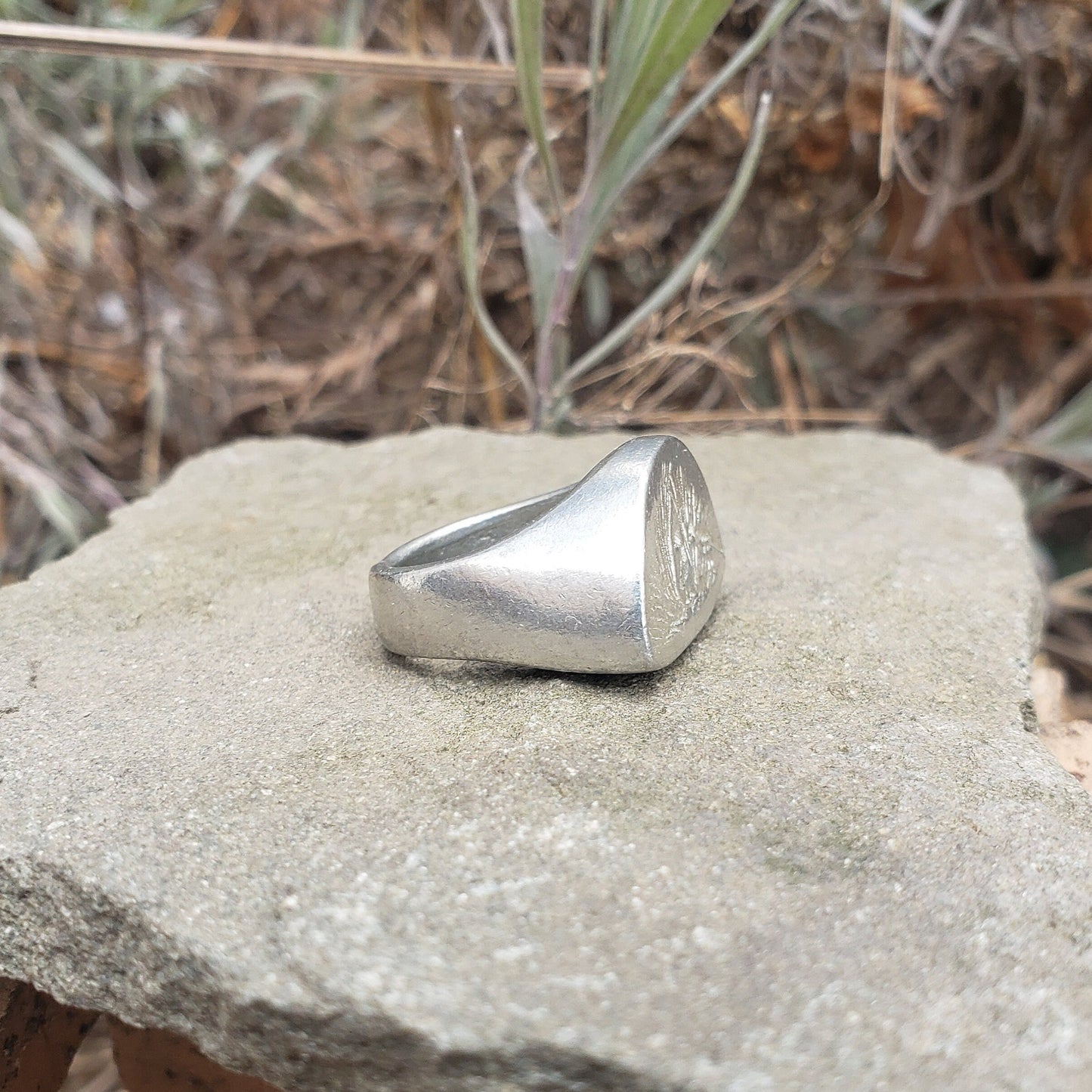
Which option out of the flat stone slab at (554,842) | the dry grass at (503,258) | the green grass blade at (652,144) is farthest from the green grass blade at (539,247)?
the flat stone slab at (554,842)

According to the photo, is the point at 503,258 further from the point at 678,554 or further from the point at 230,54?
the point at 678,554

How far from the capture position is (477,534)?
906 millimetres

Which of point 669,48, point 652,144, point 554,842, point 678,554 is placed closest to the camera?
point 554,842

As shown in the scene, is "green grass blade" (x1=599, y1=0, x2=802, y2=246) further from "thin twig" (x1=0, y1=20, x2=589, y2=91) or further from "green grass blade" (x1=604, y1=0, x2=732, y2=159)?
"thin twig" (x1=0, y1=20, x2=589, y2=91)

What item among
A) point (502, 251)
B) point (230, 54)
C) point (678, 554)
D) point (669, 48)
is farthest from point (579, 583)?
point (502, 251)

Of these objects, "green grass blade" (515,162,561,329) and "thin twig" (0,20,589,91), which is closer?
"thin twig" (0,20,589,91)

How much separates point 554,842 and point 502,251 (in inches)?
53.9

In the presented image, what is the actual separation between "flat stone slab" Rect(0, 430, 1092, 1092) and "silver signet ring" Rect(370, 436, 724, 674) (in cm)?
4

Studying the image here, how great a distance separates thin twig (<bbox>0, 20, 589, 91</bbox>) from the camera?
114 centimetres

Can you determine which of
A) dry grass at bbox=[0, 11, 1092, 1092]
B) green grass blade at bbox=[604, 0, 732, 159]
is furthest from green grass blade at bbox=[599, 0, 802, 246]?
dry grass at bbox=[0, 11, 1092, 1092]

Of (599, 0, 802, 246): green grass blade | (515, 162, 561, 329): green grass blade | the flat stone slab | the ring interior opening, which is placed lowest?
the flat stone slab

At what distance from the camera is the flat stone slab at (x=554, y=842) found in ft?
1.90

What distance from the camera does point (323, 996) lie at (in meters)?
0.60

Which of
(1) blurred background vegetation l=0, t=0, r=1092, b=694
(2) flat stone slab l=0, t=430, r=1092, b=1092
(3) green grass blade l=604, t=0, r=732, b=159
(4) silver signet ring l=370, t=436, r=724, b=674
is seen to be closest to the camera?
(2) flat stone slab l=0, t=430, r=1092, b=1092
